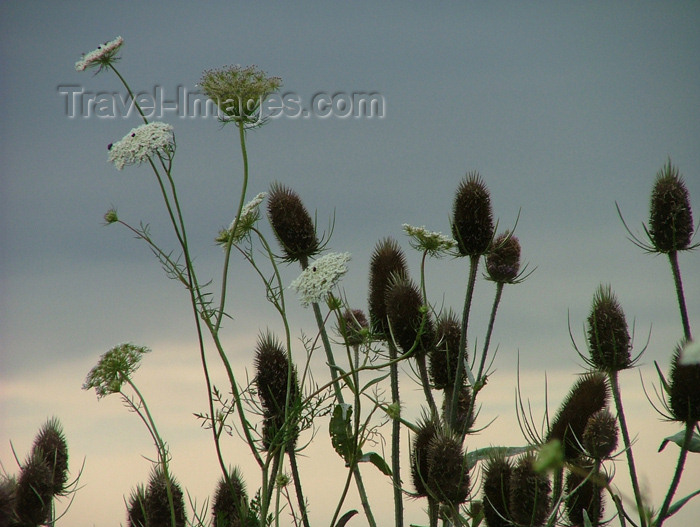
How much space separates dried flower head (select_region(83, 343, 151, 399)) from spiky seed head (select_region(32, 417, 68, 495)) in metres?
1.04

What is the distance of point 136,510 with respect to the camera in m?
5.53

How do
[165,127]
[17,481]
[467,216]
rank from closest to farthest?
[165,127]
[17,481]
[467,216]

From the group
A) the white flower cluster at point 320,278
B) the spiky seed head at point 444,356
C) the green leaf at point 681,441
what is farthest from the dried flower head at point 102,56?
the green leaf at point 681,441

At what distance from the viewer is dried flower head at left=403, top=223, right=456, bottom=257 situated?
540 cm

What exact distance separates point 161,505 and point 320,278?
85.4 inches

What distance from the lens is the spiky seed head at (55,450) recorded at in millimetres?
5750

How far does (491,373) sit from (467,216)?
1.22m

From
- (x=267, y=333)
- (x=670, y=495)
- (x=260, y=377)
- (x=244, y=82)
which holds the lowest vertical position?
(x=670, y=495)

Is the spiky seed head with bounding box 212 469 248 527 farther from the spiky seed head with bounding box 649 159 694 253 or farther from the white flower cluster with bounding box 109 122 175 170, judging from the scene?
the spiky seed head with bounding box 649 159 694 253

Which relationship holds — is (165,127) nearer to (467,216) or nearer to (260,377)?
(260,377)

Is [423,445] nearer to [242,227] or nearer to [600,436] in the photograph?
[600,436]

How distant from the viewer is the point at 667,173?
6070 millimetres

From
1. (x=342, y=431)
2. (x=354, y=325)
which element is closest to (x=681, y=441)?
(x=342, y=431)

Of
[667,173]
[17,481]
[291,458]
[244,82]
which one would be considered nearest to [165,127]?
[244,82]
